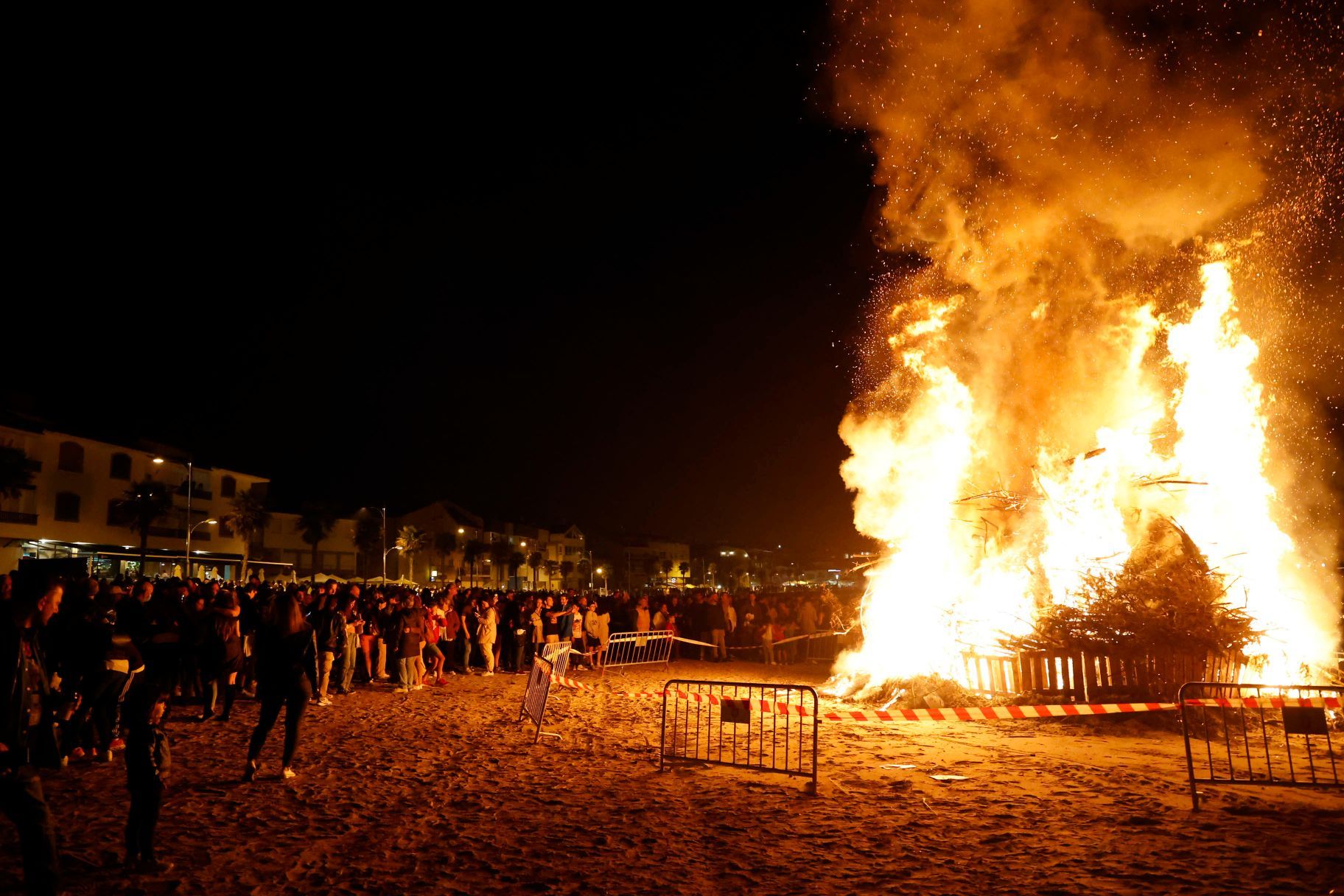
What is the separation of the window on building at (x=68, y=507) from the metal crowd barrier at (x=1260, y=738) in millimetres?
48830

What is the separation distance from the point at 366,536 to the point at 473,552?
35.8 feet

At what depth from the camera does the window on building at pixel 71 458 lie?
42.3 m

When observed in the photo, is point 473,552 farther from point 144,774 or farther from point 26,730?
point 26,730

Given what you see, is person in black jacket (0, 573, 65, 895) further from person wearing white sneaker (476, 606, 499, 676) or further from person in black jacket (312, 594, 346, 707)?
person wearing white sneaker (476, 606, 499, 676)

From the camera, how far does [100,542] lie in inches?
1756

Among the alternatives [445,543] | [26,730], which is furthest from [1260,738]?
[445,543]

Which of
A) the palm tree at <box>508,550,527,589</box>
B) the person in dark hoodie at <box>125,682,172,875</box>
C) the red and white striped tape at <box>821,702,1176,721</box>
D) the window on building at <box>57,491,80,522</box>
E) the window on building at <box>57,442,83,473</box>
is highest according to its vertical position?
the window on building at <box>57,442,83,473</box>

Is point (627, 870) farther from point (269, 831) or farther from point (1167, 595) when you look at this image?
point (1167, 595)

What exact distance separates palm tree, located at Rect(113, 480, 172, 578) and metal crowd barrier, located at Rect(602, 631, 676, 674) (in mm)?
34560

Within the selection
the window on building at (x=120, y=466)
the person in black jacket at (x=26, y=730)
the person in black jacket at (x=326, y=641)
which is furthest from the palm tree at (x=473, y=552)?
the person in black jacket at (x=26, y=730)

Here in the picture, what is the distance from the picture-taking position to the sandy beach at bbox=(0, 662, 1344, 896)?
5.58 metres

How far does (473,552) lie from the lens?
8000cm

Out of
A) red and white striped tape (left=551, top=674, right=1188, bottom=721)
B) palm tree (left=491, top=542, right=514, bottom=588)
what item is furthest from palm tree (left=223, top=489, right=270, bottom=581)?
red and white striped tape (left=551, top=674, right=1188, bottom=721)

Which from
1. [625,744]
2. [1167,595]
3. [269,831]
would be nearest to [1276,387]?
[1167,595]
